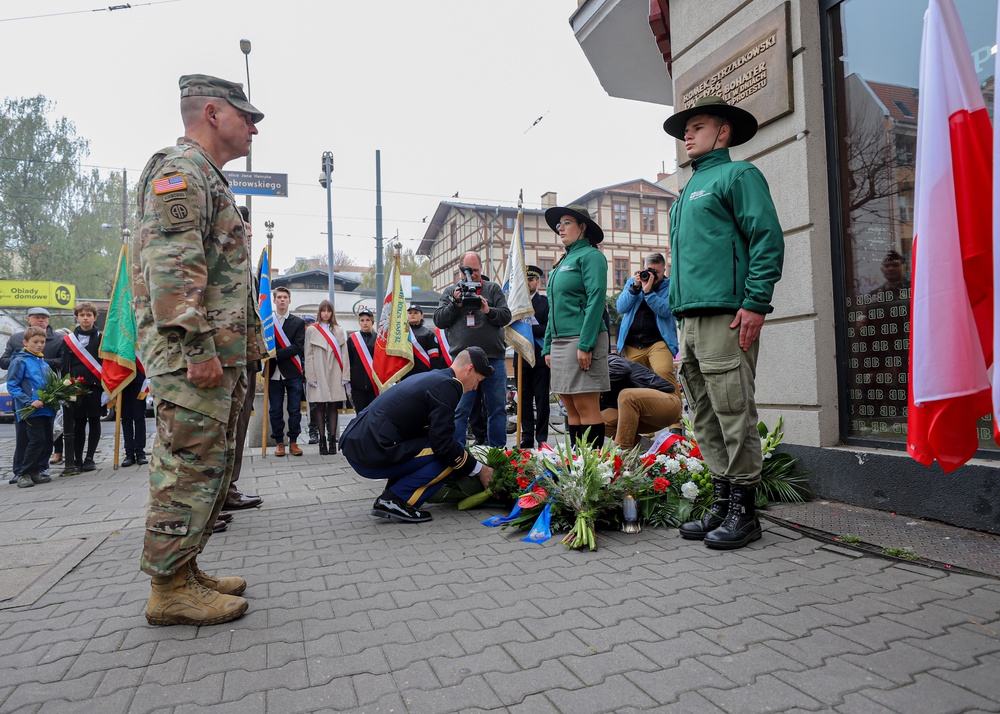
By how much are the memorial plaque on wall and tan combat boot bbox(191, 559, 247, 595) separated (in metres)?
4.65

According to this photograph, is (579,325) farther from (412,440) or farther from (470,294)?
(470,294)

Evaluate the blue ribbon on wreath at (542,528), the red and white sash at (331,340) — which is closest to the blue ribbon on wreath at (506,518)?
the blue ribbon on wreath at (542,528)

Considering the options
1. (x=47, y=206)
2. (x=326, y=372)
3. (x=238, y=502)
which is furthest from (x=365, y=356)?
(x=47, y=206)

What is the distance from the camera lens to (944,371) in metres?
2.20

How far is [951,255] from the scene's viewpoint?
85.5 inches

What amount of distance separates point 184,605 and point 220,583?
0.29 metres

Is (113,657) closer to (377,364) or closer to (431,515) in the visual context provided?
(431,515)

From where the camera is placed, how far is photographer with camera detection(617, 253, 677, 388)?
21.0 feet

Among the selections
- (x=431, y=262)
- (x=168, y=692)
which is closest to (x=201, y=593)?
(x=168, y=692)

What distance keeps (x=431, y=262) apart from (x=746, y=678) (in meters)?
66.6

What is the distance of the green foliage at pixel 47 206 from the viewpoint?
40.5 meters

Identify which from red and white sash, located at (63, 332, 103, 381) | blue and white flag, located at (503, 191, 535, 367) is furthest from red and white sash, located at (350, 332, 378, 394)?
red and white sash, located at (63, 332, 103, 381)

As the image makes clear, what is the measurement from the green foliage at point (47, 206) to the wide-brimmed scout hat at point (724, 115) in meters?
47.9

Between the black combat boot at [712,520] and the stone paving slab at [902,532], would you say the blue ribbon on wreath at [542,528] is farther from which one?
the stone paving slab at [902,532]
